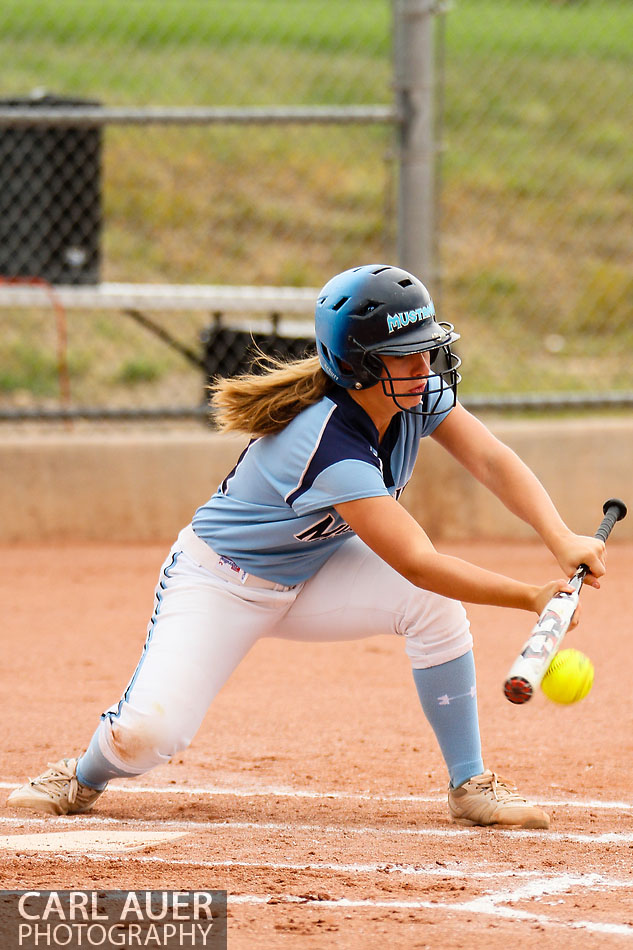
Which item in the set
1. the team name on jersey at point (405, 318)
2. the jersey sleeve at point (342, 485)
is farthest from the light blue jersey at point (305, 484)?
the team name on jersey at point (405, 318)

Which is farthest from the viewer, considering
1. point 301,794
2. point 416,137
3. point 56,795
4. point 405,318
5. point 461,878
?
point 416,137

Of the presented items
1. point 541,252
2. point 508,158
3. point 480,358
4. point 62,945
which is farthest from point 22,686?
point 508,158

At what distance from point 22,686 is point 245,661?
0.89 meters

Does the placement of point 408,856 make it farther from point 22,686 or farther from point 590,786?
point 22,686

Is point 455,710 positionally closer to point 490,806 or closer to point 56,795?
point 490,806

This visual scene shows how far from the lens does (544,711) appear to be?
4277 millimetres

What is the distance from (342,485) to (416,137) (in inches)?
157

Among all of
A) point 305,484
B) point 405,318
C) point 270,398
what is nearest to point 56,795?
point 305,484

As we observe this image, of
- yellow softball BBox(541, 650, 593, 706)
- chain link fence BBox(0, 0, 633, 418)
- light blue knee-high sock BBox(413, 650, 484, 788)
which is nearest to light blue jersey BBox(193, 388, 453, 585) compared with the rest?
light blue knee-high sock BBox(413, 650, 484, 788)

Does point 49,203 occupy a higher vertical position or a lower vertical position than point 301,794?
higher

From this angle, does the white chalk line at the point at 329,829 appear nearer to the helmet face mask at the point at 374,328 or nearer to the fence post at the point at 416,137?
the helmet face mask at the point at 374,328

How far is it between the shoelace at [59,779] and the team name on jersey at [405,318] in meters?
1.45

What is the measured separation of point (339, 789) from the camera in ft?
11.5

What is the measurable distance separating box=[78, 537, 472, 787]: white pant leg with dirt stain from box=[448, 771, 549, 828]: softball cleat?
13.0 inches
